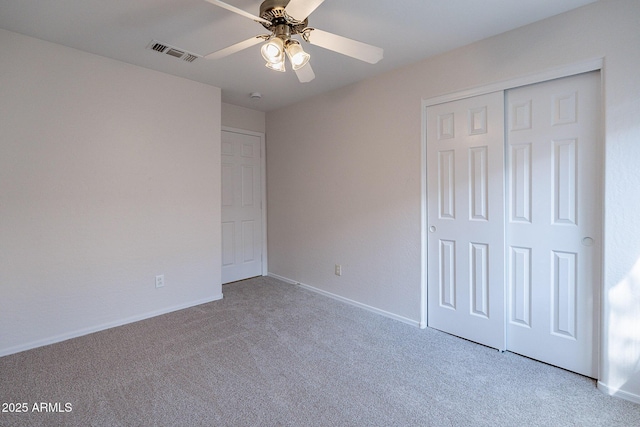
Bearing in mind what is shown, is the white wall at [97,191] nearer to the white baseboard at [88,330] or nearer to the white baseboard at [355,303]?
the white baseboard at [88,330]

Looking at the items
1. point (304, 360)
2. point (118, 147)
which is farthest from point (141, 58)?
point (304, 360)

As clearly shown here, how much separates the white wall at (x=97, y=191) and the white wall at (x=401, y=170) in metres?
1.07

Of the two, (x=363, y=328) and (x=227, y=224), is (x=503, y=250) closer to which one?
(x=363, y=328)

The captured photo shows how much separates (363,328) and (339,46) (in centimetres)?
226

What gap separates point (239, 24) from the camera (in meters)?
2.17

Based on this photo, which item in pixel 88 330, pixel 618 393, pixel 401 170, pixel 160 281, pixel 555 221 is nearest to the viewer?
pixel 618 393

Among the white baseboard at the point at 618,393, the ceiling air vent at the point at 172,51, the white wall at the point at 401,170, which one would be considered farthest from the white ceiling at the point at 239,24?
the white baseboard at the point at 618,393

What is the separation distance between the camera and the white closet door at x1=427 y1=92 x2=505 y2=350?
92.2 inches

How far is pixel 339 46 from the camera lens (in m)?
1.73

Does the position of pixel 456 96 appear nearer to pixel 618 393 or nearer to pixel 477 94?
pixel 477 94

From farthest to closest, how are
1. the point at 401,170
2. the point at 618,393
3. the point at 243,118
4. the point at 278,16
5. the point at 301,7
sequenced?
the point at 243,118 → the point at 401,170 → the point at 618,393 → the point at 278,16 → the point at 301,7

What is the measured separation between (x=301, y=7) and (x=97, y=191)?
240cm

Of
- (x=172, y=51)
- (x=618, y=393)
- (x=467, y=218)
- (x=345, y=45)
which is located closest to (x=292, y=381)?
(x=467, y=218)

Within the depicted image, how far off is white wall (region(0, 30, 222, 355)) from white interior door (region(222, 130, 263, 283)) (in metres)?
0.63
